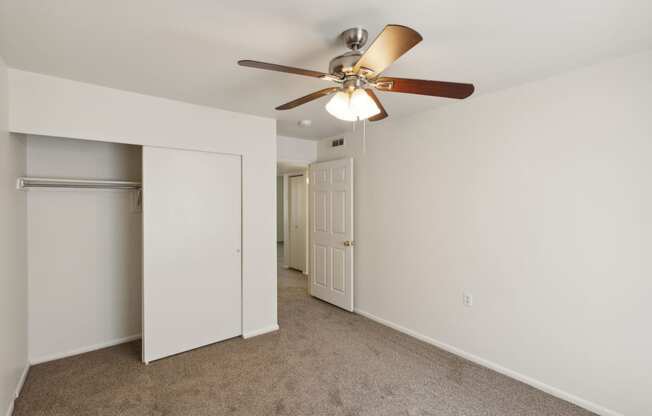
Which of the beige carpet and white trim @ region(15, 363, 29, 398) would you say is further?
white trim @ region(15, 363, 29, 398)

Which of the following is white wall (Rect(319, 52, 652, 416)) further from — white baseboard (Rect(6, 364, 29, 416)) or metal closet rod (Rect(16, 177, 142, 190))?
white baseboard (Rect(6, 364, 29, 416))

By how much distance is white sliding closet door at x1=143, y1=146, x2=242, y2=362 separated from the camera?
279cm

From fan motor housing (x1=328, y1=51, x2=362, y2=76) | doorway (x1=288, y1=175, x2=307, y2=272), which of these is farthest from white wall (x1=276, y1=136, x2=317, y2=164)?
fan motor housing (x1=328, y1=51, x2=362, y2=76)

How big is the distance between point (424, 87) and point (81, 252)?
3.28 meters

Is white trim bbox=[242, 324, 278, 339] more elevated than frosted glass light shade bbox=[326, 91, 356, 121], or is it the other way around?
frosted glass light shade bbox=[326, 91, 356, 121]

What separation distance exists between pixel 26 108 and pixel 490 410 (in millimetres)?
3906

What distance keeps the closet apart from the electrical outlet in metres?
2.22

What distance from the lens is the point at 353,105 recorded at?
1.72 m

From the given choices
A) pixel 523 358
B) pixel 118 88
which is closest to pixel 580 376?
pixel 523 358

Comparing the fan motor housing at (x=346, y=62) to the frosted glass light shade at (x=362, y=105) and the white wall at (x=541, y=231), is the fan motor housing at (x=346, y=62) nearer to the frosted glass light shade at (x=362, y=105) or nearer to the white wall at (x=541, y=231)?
the frosted glass light shade at (x=362, y=105)

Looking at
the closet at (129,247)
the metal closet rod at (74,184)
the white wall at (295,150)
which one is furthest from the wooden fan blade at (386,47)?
the white wall at (295,150)

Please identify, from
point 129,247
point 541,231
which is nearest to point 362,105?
point 541,231

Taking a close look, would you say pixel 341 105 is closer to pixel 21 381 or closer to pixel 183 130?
pixel 183 130

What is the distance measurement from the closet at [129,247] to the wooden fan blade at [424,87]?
2021 millimetres
